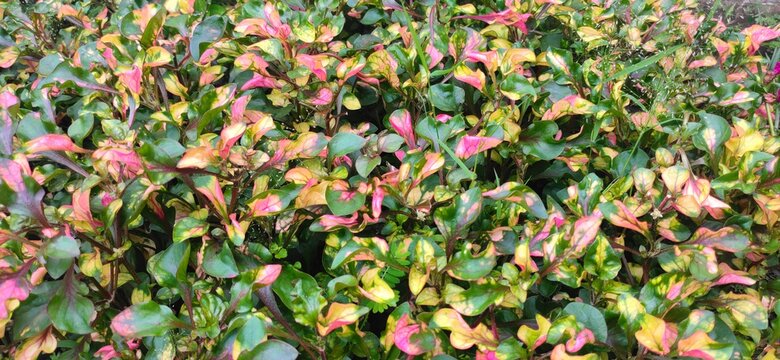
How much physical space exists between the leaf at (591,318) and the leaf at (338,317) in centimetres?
42

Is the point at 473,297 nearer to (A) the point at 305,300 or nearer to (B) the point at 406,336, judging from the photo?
(B) the point at 406,336

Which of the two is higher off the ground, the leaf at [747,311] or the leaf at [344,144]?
the leaf at [344,144]

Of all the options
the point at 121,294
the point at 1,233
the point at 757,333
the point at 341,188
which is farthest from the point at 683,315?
the point at 1,233

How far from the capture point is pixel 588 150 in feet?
5.74

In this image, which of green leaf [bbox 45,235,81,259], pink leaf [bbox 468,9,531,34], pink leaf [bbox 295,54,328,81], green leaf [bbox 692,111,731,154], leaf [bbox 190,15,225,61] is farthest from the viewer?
pink leaf [bbox 468,9,531,34]

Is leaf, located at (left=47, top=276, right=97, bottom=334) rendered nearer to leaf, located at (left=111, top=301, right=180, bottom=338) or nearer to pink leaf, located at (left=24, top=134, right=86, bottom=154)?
leaf, located at (left=111, top=301, right=180, bottom=338)

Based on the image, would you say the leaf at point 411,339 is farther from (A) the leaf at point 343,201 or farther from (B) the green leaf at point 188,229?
(B) the green leaf at point 188,229

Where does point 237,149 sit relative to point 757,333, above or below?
above

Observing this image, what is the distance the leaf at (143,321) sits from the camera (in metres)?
1.20

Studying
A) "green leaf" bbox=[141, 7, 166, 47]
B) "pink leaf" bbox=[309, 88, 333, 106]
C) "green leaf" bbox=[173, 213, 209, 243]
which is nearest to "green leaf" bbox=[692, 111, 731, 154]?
"pink leaf" bbox=[309, 88, 333, 106]

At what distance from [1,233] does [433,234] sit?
919mm

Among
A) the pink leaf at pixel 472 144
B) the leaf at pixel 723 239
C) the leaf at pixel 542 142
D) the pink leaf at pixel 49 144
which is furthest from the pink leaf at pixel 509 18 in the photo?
the pink leaf at pixel 49 144

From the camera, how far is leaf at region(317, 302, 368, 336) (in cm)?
117

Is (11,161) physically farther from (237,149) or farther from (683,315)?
(683,315)
